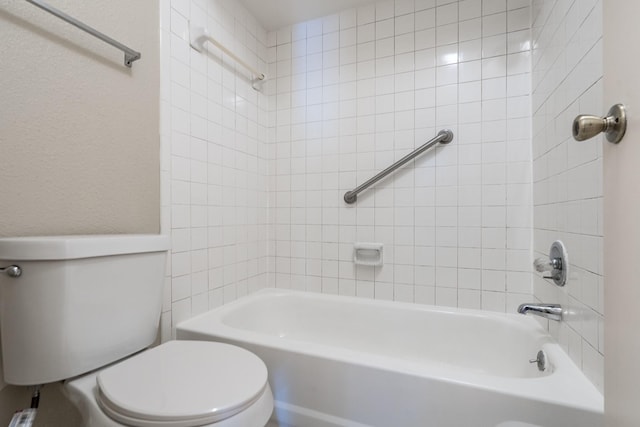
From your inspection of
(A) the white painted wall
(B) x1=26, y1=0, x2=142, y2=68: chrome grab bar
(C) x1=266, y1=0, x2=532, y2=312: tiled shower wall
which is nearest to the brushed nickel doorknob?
(A) the white painted wall

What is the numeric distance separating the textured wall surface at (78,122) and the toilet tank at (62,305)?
0.54 ft

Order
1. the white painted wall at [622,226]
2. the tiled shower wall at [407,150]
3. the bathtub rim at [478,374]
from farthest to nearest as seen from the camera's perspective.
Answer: the tiled shower wall at [407,150] < the bathtub rim at [478,374] < the white painted wall at [622,226]

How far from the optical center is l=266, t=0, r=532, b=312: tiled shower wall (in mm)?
1484

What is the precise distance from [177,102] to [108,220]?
59 centimetres

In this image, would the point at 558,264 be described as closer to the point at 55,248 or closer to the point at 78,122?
the point at 55,248

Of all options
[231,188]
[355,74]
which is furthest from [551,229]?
[231,188]

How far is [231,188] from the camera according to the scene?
165 centimetres

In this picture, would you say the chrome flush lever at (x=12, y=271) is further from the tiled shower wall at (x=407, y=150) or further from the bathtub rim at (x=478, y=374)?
the tiled shower wall at (x=407, y=150)

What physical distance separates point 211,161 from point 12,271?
891 millimetres

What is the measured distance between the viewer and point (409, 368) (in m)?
0.92

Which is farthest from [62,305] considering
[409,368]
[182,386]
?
[409,368]

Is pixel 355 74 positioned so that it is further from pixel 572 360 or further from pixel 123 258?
pixel 572 360

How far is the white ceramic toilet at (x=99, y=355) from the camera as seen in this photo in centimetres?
70

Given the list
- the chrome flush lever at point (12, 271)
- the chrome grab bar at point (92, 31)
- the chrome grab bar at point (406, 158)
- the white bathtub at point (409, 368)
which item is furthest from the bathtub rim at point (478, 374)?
the chrome grab bar at point (92, 31)
